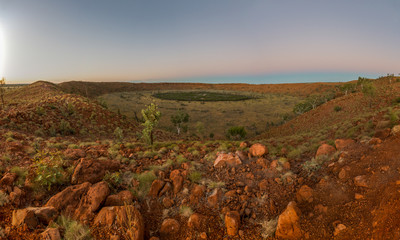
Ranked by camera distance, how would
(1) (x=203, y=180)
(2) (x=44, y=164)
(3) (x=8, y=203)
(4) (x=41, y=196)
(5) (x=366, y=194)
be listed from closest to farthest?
(5) (x=366, y=194), (3) (x=8, y=203), (4) (x=41, y=196), (2) (x=44, y=164), (1) (x=203, y=180)

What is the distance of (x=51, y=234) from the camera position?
363 centimetres

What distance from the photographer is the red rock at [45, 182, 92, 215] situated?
14.5 feet

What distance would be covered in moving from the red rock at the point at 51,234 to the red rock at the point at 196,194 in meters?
3.01

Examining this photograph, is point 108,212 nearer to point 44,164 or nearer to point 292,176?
point 44,164

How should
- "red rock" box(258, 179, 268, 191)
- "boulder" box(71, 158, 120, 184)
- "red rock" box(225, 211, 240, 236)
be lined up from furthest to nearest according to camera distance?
"boulder" box(71, 158, 120, 184), "red rock" box(258, 179, 268, 191), "red rock" box(225, 211, 240, 236)

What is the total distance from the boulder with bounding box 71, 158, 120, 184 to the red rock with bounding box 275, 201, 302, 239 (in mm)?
5279

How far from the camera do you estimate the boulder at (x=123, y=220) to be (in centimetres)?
379

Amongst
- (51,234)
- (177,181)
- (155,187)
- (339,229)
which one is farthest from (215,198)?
(51,234)

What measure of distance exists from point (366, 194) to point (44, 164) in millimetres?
8637

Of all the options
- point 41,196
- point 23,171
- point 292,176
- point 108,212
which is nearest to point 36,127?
point 23,171

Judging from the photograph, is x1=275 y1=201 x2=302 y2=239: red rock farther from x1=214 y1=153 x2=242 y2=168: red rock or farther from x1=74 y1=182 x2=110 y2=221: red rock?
x1=74 y1=182 x2=110 y2=221: red rock

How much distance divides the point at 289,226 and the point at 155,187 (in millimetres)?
3601

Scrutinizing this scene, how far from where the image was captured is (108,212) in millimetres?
4113

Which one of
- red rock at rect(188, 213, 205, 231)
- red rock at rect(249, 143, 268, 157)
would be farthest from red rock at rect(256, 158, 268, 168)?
red rock at rect(188, 213, 205, 231)
